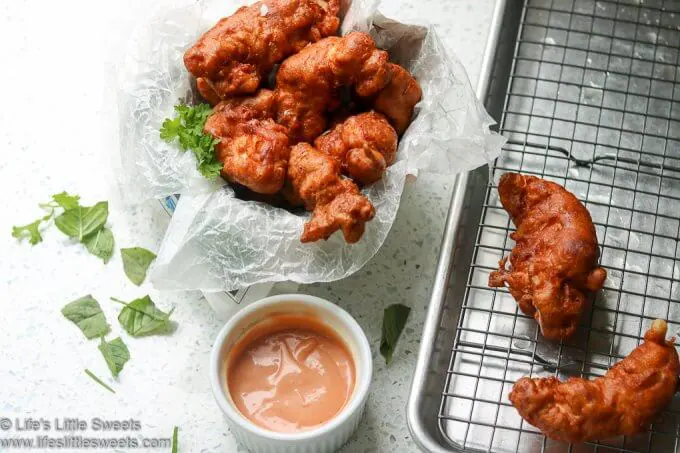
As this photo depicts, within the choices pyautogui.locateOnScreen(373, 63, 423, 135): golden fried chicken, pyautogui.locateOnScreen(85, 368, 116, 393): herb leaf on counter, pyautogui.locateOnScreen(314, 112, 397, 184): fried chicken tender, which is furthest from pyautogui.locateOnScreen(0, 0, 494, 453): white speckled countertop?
pyautogui.locateOnScreen(314, 112, 397, 184): fried chicken tender

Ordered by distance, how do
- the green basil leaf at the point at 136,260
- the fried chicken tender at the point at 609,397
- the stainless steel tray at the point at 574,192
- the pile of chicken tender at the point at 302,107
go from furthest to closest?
1. the green basil leaf at the point at 136,260
2. the stainless steel tray at the point at 574,192
3. the pile of chicken tender at the point at 302,107
4. the fried chicken tender at the point at 609,397

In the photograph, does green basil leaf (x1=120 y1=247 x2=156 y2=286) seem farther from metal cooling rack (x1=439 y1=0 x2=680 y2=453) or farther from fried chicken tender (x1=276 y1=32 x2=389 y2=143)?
metal cooling rack (x1=439 y1=0 x2=680 y2=453)

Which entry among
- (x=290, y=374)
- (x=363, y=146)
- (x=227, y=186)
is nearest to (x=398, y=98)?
(x=363, y=146)

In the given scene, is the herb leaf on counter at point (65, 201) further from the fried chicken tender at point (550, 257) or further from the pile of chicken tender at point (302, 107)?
the fried chicken tender at point (550, 257)

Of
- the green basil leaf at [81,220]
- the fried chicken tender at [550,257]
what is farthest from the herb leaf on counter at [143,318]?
the fried chicken tender at [550,257]

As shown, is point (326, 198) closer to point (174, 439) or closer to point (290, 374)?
point (290, 374)

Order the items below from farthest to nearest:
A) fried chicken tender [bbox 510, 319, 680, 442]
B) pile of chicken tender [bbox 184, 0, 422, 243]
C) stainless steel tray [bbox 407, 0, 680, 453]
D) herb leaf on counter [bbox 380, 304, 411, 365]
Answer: herb leaf on counter [bbox 380, 304, 411, 365] < stainless steel tray [bbox 407, 0, 680, 453] < pile of chicken tender [bbox 184, 0, 422, 243] < fried chicken tender [bbox 510, 319, 680, 442]

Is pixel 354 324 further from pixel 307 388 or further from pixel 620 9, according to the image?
pixel 620 9
